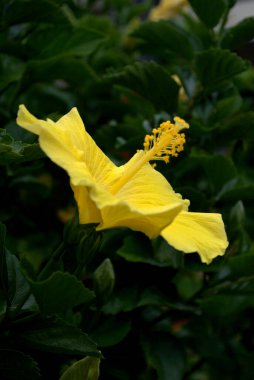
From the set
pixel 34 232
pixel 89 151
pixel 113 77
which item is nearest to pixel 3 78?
pixel 113 77

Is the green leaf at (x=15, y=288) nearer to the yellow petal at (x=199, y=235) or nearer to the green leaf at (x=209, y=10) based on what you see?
the yellow petal at (x=199, y=235)

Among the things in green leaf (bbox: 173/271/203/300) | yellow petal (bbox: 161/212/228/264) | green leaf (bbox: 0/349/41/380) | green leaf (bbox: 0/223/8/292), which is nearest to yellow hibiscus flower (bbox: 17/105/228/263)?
yellow petal (bbox: 161/212/228/264)

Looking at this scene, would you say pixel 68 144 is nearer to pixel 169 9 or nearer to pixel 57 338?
pixel 57 338

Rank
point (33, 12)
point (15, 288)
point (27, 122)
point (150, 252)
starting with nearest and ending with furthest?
point (27, 122)
point (15, 288)
point (150, 252)
point (33, 12)

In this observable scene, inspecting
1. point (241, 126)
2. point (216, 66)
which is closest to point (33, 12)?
point (216, 66)

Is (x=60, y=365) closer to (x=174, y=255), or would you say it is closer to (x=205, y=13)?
(x=174, y=255)

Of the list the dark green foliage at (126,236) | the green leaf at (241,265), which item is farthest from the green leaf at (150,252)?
the green leaf at (241,265)
